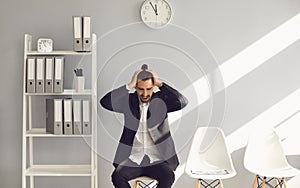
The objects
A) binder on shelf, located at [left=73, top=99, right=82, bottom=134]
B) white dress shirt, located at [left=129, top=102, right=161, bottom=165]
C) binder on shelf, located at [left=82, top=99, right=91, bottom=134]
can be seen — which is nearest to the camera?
white dress shirt, located at [left=129, top=102, right=161, bottom=165]

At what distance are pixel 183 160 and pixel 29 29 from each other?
1.69 metres

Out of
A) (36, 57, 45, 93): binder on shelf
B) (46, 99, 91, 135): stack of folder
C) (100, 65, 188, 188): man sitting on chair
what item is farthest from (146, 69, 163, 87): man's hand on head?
(36, 57, 45, 93): binder on shelf

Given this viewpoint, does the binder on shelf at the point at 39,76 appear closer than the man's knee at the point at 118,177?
No

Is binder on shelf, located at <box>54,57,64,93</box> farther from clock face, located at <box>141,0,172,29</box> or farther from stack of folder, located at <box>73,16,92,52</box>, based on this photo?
clock face, located at <box>141,0,172,29</box>

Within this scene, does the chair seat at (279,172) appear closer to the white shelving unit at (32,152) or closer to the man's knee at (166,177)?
the man's knee at (166,177)

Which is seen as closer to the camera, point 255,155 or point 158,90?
point 158,90

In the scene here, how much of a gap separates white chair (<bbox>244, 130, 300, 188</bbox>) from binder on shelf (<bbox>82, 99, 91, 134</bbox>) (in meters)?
1.34

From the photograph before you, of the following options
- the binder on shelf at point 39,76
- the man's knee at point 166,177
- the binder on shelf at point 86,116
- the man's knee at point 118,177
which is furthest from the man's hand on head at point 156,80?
the binder on shelf at point 39,76

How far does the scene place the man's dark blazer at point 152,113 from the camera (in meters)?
2.35

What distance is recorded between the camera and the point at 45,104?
3896 millimetres

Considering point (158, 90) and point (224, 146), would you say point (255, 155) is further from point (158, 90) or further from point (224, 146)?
point (158, 90)

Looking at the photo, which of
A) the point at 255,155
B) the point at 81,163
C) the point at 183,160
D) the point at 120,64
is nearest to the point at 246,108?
the point at 255,155

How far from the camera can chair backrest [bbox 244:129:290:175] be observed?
3686 millimetres

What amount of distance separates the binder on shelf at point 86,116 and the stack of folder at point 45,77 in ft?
1.24
